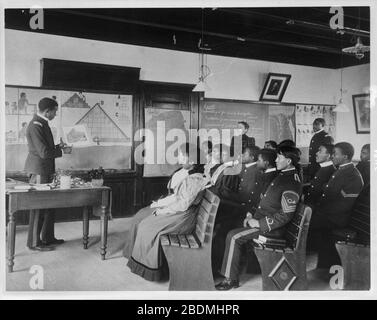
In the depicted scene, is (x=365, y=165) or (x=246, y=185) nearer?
(x=365, y=165)

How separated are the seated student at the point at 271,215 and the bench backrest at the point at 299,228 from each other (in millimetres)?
48

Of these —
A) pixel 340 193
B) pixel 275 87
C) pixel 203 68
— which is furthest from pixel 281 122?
pixel 340 193

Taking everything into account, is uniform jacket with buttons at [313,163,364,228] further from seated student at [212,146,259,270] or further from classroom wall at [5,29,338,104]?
classroom wall at [5,29,338,104]

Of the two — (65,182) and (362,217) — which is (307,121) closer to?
(362,217)

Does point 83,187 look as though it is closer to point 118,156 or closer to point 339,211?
point 118,156

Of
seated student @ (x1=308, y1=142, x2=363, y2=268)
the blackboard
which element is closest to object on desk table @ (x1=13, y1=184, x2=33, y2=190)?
seated student @ (x1=308, y1=142, x2=363, y2=268)

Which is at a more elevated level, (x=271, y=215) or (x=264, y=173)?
(x=264, y=173)

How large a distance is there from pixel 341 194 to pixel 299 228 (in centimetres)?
77

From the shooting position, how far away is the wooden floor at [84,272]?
2.45m

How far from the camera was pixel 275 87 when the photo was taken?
188 inches

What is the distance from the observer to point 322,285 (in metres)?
2.55

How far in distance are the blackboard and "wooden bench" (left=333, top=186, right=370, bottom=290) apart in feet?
7.64

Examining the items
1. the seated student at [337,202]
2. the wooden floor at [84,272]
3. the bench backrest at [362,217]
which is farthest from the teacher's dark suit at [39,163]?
the bench backrest at [362,217]

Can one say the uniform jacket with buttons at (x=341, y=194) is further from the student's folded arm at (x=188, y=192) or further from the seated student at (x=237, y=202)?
the student's folded arm at (x=188, y=192)
